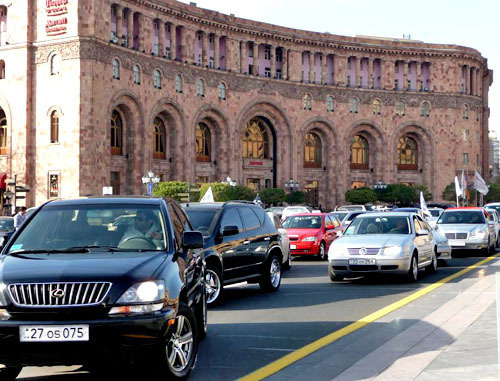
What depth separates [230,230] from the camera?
513 inches

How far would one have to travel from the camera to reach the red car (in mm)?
23984

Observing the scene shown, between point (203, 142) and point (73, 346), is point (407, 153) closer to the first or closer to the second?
point (203, 142)

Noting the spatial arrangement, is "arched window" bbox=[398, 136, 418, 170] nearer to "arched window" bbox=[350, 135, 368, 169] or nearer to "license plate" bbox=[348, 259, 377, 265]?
"arched window" bbox=[350, 135, 368, 169]

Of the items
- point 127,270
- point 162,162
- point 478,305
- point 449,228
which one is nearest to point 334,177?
point 162,162

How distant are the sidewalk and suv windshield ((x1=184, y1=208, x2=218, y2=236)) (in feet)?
11.8

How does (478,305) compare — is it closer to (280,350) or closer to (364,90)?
(280,350)

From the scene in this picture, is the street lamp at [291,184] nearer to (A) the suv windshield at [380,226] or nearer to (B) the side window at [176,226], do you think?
(A) the suv windshield at [380,226]

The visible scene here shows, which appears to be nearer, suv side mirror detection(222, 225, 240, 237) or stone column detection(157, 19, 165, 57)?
suv side mirror detection(222, 225, 240, 237)

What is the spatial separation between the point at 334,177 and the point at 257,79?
14326 mm

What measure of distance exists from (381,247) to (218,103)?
5205cm

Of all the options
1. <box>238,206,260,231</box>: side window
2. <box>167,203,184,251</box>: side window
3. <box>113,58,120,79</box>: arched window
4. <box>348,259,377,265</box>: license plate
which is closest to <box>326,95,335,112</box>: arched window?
<box>113,58,120,79</box>: arched window

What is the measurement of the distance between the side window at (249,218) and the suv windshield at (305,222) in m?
10.3

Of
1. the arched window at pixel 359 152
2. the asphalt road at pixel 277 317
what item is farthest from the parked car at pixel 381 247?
the arched window at pixel 359 152

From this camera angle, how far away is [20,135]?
175 feet
